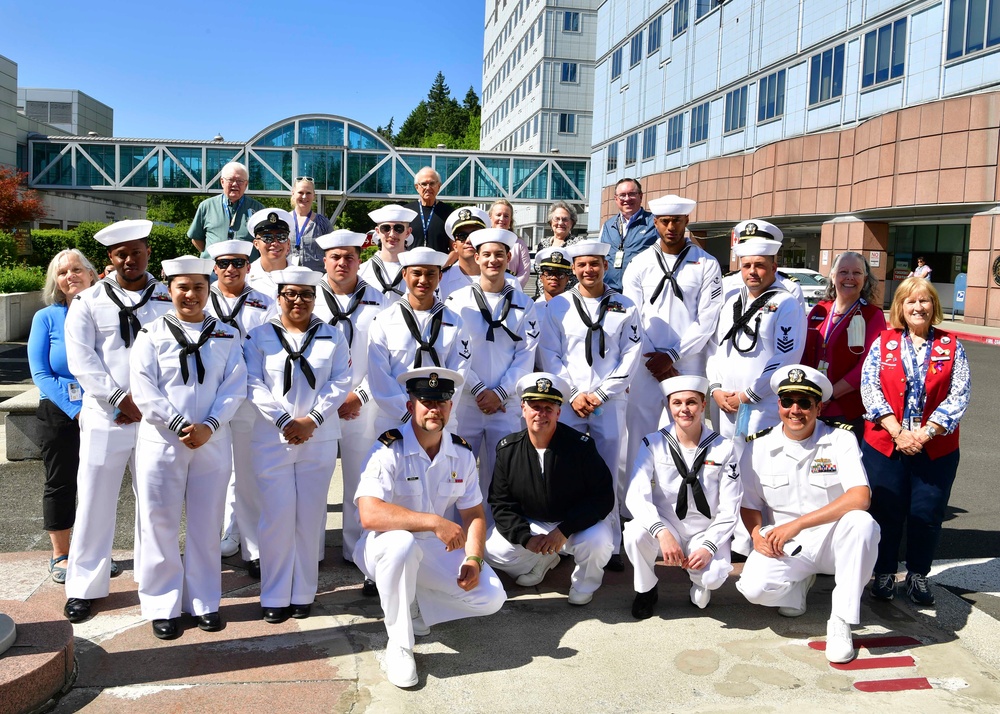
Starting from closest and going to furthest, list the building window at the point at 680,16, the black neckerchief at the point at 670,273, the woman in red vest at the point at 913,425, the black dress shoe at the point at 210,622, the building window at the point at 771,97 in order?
the black dress shoe at the point at 210,622 < the woman in red vest at the point at 913,425 < the black neckerchief at the point at 670,273 < the building window at the point at 771,97 < the building window at the point at 680,16

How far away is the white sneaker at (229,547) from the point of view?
6.38 metres

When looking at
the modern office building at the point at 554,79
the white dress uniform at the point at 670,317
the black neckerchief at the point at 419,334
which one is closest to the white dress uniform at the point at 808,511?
the white dress uniform at the point at 670,317

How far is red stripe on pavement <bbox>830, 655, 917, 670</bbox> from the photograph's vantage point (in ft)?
15.3

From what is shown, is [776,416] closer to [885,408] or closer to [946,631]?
[885,408]

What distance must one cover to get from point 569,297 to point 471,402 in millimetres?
1071

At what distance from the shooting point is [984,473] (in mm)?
8867

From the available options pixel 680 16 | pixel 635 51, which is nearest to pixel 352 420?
pixel 680 16

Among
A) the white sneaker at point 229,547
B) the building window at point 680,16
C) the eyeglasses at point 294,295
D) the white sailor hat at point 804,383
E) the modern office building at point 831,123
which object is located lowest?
the white sneaker at point 229,547

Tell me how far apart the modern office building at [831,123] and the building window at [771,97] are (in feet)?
0.23

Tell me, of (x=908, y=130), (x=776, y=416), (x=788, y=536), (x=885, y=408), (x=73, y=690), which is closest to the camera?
(x=73, y=690)

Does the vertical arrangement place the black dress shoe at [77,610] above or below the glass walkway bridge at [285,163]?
below

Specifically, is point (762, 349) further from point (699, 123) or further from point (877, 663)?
point (699, 123)

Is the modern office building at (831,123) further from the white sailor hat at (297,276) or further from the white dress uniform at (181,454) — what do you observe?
the white dress uniform at (181,454)

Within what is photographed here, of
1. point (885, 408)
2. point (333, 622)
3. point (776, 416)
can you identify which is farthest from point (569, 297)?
point (333, 622)
